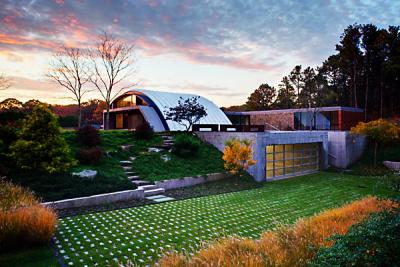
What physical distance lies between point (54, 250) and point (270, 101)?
46.2 metres

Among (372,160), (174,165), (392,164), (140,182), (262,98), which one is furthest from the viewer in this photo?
(262,98)

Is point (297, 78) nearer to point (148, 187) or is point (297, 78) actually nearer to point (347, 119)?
point (347, 119)

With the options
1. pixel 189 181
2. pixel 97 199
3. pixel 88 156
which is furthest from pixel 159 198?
pixel 88 156

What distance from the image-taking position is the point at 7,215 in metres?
5.96

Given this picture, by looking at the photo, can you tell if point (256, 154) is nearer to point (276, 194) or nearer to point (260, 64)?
point (276, 194)

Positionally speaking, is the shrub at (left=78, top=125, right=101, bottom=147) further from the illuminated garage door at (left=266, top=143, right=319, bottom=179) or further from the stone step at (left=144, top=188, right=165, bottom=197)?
the illuminated garage door at (left=266, top=143, right=319, bottom=179)

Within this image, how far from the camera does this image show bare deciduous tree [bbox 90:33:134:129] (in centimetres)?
2620

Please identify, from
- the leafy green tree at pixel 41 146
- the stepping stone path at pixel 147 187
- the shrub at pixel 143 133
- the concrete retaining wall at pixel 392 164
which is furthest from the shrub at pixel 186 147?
the concrete retaining wall at pixel 392 164

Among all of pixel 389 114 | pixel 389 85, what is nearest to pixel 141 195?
pixel 389 114

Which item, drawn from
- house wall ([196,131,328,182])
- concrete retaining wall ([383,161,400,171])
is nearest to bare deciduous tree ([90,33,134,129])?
house wall ([196,131,328,182])

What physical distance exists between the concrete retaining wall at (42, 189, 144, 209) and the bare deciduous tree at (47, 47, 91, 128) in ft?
57.7

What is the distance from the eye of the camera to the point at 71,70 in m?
27.4

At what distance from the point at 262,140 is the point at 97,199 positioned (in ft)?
31.1

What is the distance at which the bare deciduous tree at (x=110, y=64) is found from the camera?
1032 inches
